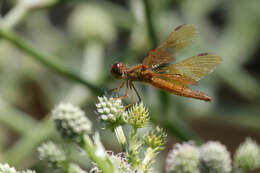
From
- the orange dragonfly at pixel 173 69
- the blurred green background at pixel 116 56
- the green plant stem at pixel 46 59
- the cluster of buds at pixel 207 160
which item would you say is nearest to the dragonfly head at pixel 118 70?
the orange dragonfly at pixel 173 69

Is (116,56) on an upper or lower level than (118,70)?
upper

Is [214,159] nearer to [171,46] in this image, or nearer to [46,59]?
[171,46]

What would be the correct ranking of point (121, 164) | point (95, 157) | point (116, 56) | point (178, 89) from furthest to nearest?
point (116, 56) → point (178, 89) → point (121, 164) → point (95, 157)

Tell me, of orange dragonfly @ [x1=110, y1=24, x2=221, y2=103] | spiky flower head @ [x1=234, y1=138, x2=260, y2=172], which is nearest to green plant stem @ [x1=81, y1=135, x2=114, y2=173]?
spiky flower head @ [x1=234, y1=138, x2=260, y2=172]

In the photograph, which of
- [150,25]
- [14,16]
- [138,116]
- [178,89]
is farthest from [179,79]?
[14,16]

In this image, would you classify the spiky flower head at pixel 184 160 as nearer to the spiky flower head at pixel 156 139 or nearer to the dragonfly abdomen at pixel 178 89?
the spiky flower head at pixel 156 139

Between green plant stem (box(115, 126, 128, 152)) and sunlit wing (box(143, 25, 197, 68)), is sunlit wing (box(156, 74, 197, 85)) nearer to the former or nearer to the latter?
sunlit wing (box(143, 25, 197, 68))

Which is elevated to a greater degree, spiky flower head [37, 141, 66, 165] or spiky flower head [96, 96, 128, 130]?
spiky flower head [96, 96, 128, 130]

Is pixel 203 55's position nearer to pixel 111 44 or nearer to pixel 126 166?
pixel 126 166
